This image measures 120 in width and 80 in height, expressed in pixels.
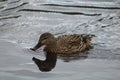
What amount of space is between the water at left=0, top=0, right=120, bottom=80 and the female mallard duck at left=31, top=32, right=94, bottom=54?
32cm

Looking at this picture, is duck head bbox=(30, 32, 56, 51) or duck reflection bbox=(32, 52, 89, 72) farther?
duck head bbox=(30, 32, 56, 51)

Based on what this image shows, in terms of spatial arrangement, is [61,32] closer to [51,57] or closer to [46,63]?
[51,57]

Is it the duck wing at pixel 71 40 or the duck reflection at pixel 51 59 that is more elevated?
the duck wing at pixel 71 40

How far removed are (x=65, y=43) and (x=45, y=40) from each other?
23.1 inches

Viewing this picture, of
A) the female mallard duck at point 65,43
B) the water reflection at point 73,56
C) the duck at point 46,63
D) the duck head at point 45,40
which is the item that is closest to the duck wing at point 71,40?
the female mallard duck at point 65,43

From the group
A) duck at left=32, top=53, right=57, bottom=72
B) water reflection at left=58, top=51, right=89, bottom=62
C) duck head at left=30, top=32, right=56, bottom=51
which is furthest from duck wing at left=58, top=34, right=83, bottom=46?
duck at left=32, top=53, right=57, bottom=72

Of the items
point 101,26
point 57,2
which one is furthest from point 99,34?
point 57,2

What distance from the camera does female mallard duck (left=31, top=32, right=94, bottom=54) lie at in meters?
15.8

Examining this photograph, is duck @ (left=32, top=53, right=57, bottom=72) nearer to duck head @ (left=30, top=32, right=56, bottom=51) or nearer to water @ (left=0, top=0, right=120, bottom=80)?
water @ (left=0, top=0, right=120, bottom=80)

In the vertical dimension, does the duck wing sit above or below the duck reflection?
above

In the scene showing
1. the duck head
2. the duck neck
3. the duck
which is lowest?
the duck neck

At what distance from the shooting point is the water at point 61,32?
43.5ft

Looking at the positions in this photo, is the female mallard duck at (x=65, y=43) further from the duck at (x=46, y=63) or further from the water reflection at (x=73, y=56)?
the duck at (x=46, y=63)

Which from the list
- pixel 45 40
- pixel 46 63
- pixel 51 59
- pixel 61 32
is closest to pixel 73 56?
pixel 51 59
